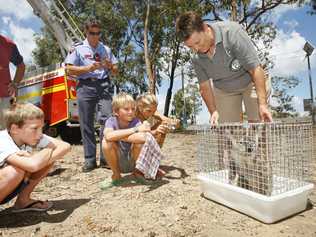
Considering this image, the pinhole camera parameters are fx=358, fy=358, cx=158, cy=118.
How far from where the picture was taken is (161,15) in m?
14.0

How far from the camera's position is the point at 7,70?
3.88m

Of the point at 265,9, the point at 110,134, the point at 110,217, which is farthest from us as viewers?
the point at 265,9

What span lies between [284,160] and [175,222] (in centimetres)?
86

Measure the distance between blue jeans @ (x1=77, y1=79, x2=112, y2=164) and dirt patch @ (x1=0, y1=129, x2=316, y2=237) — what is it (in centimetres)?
71

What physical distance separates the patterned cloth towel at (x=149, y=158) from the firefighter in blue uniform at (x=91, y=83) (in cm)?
98

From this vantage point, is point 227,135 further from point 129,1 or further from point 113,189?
point 129,1

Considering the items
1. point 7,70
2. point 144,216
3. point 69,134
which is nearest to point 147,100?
point 144,216

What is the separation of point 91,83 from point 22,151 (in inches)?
67.8

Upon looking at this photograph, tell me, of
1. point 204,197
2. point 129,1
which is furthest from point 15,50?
point 129,1

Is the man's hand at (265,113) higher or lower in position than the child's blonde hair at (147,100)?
lower

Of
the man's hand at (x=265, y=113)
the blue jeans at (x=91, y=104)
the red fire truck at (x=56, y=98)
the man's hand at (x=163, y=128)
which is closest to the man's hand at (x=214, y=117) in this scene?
the man's hand at (x=265, y=113)

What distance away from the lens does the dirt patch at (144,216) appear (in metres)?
2.32

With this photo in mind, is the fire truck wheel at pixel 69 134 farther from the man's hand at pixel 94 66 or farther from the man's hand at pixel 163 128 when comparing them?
the man's hand at pixel 163 128

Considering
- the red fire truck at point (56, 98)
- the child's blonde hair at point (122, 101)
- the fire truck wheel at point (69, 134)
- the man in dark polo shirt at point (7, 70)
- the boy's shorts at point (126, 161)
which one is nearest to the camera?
the child's blonde hair at point (122, 101)
